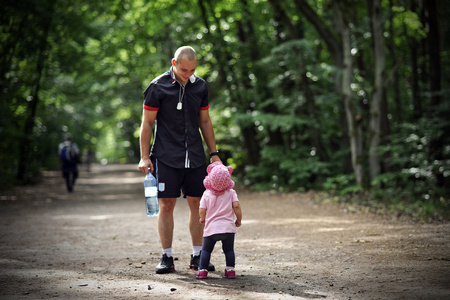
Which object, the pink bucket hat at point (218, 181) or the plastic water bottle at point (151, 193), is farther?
the plastic water bottle at point (151, 193)

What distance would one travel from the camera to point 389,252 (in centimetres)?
584

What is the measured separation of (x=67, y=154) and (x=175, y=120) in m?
12.0

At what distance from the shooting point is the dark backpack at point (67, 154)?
16.3 meters

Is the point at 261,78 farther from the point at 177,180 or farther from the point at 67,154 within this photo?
the point at 177,180

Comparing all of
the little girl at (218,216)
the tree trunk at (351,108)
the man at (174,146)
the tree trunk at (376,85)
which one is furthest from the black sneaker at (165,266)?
the tree trunk at (376,85)

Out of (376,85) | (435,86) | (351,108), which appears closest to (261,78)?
(351,108)

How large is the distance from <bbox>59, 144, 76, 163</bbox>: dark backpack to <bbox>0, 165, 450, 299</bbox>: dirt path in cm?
546

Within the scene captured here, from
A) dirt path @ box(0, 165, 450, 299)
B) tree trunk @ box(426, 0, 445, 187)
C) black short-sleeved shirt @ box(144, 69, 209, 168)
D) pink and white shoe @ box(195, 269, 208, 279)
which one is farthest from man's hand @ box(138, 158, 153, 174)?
tree trunk @ box(426, 0, 445, 187)

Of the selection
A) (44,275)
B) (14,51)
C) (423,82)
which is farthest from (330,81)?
(44,275)

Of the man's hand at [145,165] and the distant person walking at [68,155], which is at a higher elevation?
the distant person walking at [68,155]

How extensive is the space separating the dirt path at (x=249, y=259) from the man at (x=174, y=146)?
48cm

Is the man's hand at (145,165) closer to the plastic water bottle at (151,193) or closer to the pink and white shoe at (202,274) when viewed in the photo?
the plastic water bottle at (151,193)

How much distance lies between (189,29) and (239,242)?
1294cm

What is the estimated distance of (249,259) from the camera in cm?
589
